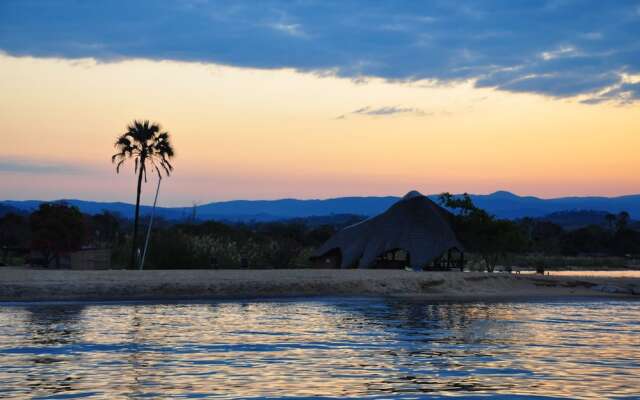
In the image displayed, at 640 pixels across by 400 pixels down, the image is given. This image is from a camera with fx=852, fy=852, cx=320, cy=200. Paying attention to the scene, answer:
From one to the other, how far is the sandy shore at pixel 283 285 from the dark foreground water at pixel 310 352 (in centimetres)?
347

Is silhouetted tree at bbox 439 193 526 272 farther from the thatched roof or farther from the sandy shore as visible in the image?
the sandy shore

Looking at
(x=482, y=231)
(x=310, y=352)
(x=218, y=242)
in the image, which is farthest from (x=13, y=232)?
(x=310, y=352)

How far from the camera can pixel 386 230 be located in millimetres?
46531

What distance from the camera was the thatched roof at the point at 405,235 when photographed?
4484 centimetres

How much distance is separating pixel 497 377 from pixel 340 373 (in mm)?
2902

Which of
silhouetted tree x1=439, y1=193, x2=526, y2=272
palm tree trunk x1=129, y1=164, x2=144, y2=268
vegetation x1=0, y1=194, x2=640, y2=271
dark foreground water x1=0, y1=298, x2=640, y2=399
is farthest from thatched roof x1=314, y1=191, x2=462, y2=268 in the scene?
dark foreground water x1=0, y1=298, x2=640, y2=399


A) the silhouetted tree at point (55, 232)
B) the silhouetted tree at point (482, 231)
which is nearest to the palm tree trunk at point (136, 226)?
the silhouetted tree at point (55, 232)

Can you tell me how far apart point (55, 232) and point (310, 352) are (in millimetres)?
35488

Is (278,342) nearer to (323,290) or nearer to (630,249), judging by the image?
Result: (323,290)

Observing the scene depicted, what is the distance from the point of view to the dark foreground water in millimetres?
14562

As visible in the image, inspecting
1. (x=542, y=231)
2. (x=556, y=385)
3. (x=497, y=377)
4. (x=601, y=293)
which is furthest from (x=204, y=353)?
(x=542, y=231)

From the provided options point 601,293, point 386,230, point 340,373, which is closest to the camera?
point 340,373

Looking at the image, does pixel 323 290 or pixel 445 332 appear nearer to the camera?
pixel 445 332

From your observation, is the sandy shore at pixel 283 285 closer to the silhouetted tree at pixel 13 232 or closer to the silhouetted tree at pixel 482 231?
the silhouetted tree at pixel 482 231
